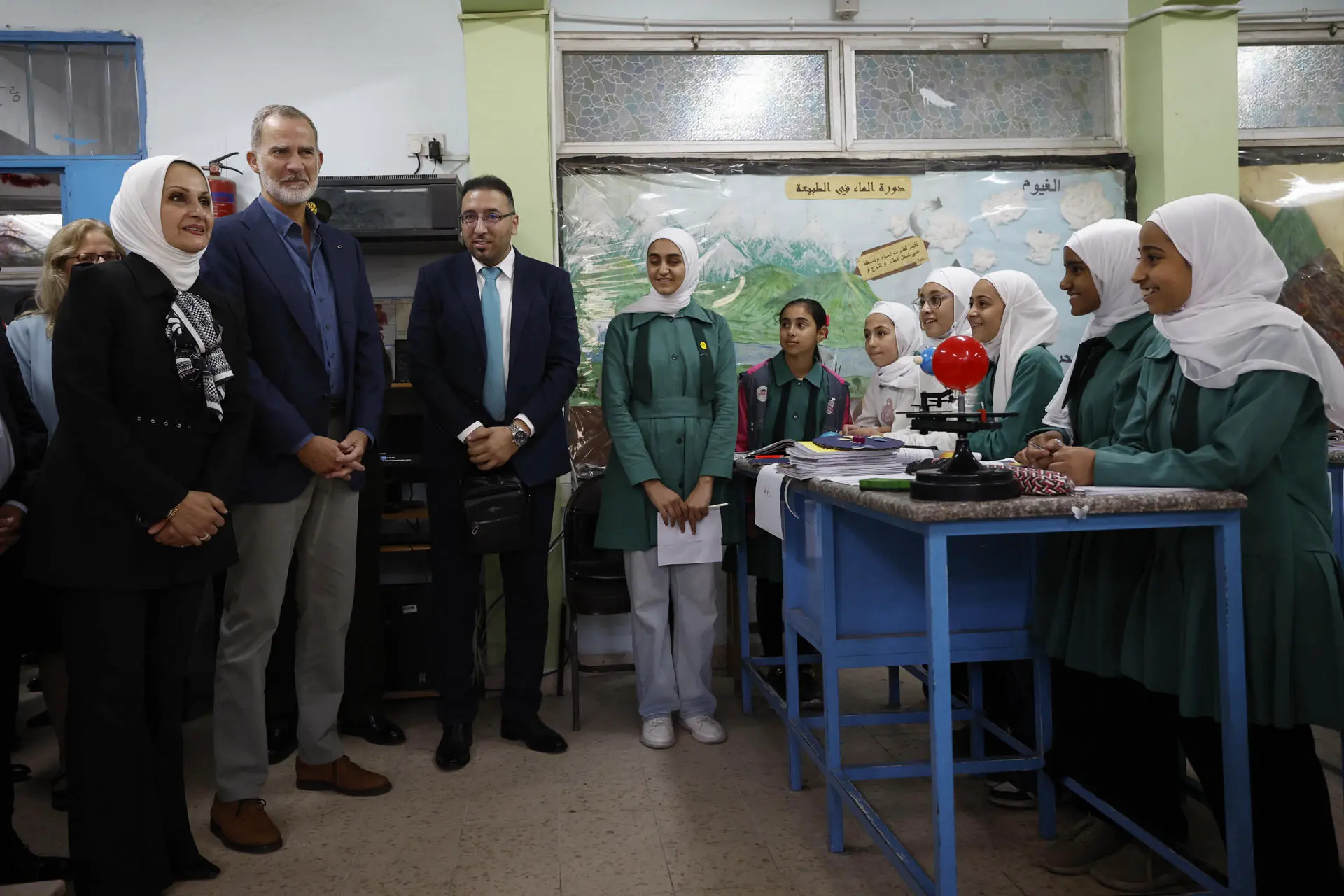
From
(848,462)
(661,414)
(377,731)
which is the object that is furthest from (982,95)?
(377,731)

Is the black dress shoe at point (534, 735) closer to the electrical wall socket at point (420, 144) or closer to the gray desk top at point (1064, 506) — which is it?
the gray desk top at point (1064, 506)

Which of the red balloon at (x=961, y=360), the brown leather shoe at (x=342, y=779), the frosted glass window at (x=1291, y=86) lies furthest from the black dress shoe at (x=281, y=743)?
the frosted glass window at (x=1291, y=86)

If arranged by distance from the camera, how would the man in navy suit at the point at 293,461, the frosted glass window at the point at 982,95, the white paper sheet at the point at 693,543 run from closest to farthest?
the man in navy suit at the point at 293,461 < the white paper sheet at the point at 693,543 < the frosted glass window at the point at 982,95

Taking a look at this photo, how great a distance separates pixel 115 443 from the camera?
5.97 feet

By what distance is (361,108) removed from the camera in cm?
398

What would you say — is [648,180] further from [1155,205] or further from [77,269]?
[77,269]

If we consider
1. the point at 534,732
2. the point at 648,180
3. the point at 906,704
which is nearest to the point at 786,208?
the point at 648,180

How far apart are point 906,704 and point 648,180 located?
2408 mm

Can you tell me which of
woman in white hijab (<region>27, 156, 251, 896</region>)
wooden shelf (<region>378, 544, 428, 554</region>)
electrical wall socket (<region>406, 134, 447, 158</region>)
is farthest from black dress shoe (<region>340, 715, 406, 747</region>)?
electrical wall socket (<region>406, 134, 447, 158</region>)

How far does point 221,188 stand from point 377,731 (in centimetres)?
233

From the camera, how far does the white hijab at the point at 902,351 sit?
3430 millimetres

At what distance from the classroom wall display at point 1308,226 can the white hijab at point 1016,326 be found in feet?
8.04

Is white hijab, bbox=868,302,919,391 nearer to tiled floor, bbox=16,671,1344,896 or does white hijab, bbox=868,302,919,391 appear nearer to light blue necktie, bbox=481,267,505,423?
tiled floor, bbox=16,671,1344,896

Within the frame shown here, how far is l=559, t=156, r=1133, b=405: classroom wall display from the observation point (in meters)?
4.01
